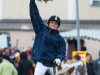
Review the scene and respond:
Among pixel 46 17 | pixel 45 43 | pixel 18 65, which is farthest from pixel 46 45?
pixel 46 17

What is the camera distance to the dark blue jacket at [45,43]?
11781 millimetres

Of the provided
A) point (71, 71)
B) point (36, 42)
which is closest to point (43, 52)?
point (36, 42)

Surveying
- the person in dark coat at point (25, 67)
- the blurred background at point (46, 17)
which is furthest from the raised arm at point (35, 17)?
the blurred background at point (46, 17)

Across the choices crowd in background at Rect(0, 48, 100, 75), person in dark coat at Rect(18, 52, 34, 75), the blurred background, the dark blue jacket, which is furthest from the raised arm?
the blurred background

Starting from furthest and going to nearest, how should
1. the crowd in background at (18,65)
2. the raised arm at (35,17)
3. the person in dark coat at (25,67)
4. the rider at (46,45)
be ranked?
the person in dark coat at (25,67), the crowd in background at (18,65), the raised arm at (35,17), the rider at (46,45)

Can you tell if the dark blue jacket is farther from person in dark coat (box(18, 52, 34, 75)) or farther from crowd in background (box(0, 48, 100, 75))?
person in dark coat (box(18, 52, 34, 75))

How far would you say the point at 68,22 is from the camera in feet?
127

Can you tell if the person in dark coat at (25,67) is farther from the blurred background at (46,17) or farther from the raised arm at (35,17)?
the blurred background at (46,17)

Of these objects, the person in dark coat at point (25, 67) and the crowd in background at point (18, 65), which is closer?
the crowd in background at point (18, 65)

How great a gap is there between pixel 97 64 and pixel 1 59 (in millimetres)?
5111

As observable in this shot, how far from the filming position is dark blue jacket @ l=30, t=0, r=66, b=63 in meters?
11.8

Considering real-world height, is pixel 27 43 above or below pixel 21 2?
below

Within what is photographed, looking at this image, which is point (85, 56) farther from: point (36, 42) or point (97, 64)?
point (36, 42)

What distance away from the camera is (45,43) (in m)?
11.8
